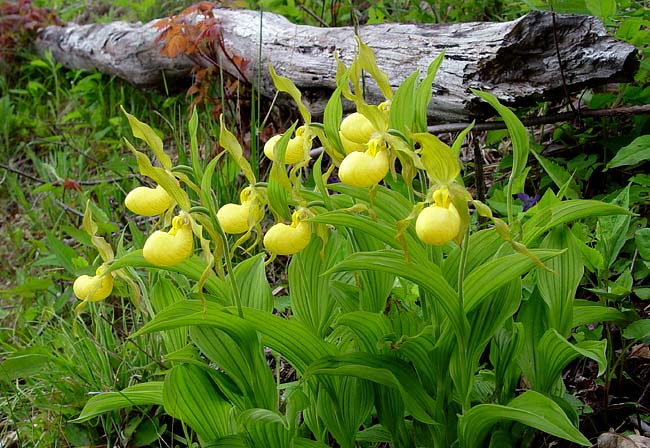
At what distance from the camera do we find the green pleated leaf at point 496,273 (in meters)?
1.08

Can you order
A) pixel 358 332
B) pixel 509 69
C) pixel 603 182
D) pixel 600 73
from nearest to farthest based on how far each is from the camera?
1. pixel 358 332
2. pixel 600 73
3. pixel 509 69
4. pixel 603 182

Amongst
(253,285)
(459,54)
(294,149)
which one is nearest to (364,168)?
(294,149)

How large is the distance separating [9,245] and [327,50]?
5.84ft

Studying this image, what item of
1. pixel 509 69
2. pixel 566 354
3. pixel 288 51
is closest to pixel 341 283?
pixel 566 354

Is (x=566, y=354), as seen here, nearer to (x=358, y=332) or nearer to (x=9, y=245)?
(x=358, y=332)

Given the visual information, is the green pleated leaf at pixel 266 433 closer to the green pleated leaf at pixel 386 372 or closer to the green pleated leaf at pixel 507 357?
the green pleated leaf at pixel 386 372

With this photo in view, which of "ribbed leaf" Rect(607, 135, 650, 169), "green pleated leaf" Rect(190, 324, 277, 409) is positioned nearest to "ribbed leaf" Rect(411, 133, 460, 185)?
"green pleated leaf" Rect(190, 324, 277, 409)

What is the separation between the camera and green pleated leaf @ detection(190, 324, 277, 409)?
123cm

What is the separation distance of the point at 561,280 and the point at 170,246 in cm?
71

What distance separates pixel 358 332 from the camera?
1228mm

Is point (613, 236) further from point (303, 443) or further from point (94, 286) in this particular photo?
point (94, 286)

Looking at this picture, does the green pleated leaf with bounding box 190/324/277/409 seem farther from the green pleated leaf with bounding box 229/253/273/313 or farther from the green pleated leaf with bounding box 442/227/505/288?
the green pleated leaf with bounding box 442/227/505/288

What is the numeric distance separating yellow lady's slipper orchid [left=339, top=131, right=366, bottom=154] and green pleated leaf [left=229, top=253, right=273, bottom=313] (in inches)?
11.8

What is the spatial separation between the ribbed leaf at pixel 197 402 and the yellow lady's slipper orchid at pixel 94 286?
21cm
